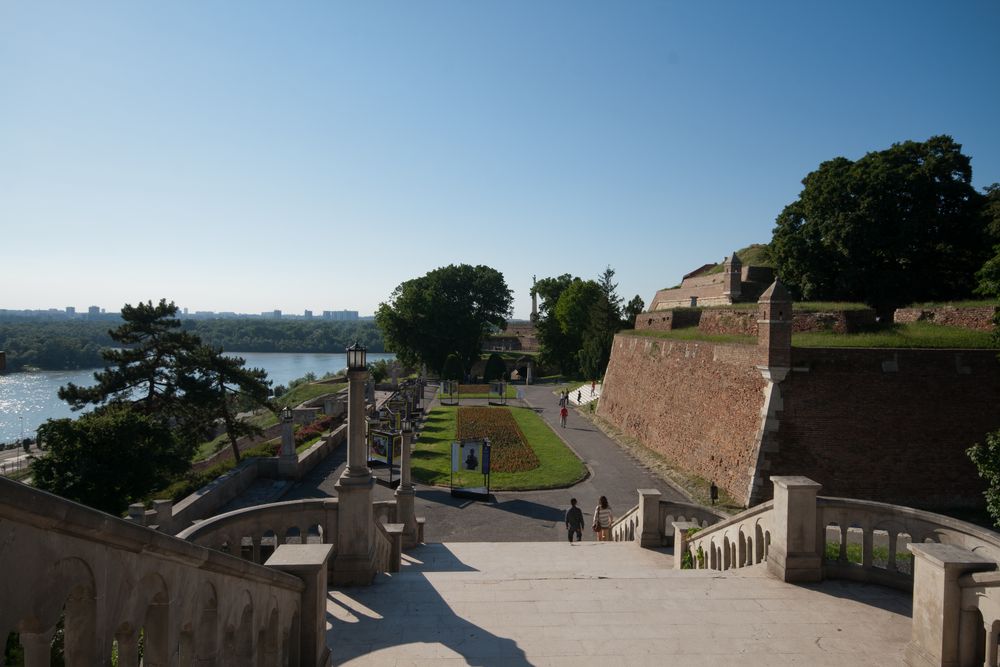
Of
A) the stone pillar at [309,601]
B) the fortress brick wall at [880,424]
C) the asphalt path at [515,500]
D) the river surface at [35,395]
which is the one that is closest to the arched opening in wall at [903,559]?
the fortress brick wall at [880,424]

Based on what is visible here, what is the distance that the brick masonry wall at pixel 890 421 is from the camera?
15.0m

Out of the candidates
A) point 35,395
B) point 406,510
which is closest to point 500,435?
point 406,510

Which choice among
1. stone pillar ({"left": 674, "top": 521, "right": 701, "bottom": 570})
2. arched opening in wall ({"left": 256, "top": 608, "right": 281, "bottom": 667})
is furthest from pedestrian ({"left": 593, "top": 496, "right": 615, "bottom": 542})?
arched opening in wall ({"left": 256, "top": 608, "right": 281, "bottom": 667})

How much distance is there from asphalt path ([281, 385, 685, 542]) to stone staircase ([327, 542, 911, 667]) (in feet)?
24.6

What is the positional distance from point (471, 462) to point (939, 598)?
571 inches

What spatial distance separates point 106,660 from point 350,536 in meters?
4.56

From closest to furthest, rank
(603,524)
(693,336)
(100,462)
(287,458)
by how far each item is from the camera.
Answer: (603,524)
(100,462)
(287,458)
(693,336)

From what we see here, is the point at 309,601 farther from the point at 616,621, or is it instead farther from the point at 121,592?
the point at 616,621

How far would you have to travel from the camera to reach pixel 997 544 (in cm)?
528

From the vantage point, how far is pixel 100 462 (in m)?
15.6

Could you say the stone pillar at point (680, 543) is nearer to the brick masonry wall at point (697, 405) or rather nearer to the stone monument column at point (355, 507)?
the stone monument column at point (355, 507)

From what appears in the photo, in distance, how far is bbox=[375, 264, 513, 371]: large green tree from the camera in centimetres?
5525

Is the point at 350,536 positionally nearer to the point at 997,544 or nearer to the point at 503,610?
the point at 503,610

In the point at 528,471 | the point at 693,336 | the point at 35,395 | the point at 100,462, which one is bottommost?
the point at 35,395
